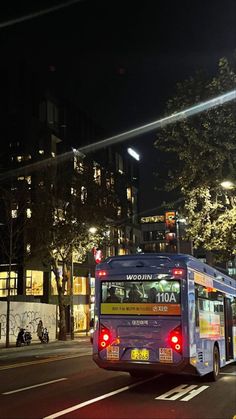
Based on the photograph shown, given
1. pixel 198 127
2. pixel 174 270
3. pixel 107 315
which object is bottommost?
pixel 107 315

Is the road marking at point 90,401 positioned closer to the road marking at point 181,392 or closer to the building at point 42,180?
the road marking at point 181,392

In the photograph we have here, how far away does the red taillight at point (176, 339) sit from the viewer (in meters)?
11.8

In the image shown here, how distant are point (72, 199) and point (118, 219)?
7.08 m

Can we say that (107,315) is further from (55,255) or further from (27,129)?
(27,129)

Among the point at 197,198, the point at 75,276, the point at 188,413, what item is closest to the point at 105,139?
the point at 75,276

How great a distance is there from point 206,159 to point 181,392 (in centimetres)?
871

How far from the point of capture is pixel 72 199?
36.4 metres

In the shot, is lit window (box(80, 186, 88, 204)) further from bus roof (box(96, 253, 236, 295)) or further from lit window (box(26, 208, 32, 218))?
bus roof (box(96, 253, 236, 295))

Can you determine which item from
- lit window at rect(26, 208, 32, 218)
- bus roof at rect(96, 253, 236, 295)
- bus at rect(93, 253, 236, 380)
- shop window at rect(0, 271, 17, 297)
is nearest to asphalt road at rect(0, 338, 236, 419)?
bus at rect(93, 253, 236, 380)

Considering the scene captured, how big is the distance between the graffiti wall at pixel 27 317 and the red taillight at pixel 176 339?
25.9 metres

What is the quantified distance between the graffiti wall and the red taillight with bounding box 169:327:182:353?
25.9 meters

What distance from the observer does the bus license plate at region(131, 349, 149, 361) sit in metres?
12.0

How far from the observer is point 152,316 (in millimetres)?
12297

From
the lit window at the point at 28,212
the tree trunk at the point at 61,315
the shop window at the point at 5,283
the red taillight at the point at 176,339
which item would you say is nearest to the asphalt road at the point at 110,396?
the red taillight at the point at 176,339
